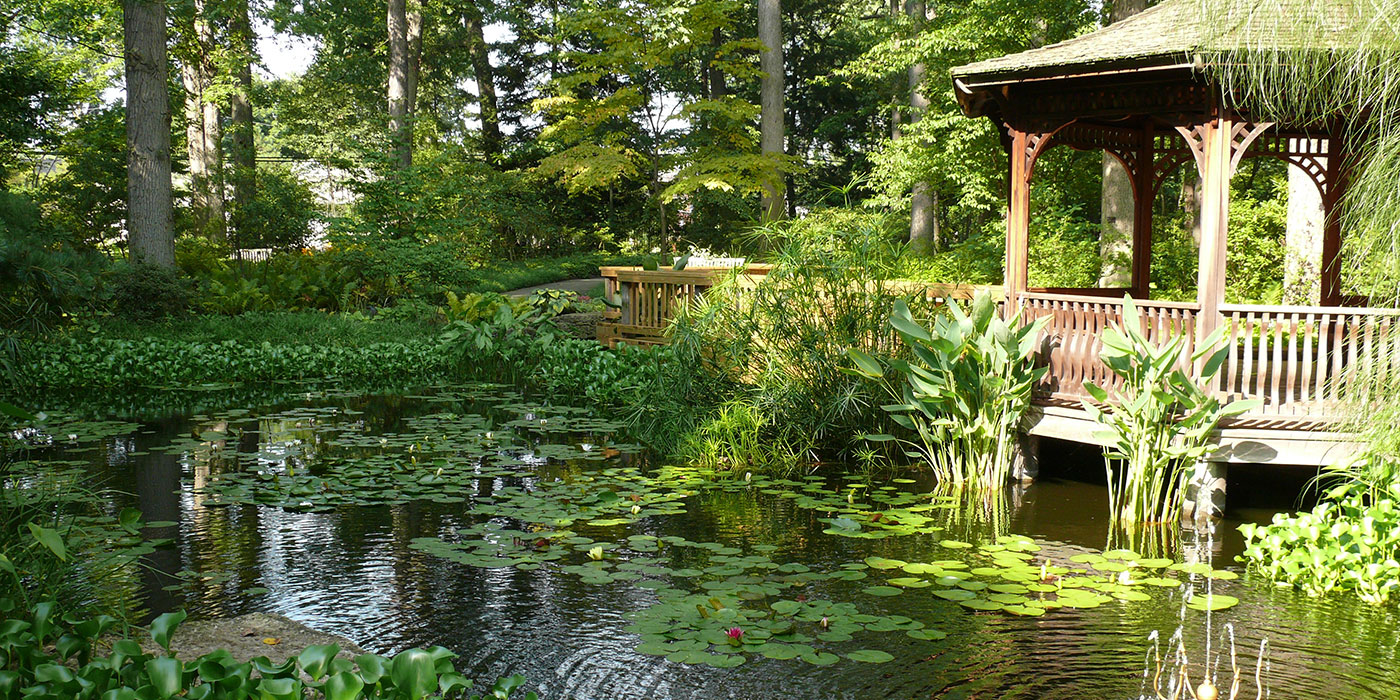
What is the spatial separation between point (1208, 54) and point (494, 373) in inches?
371

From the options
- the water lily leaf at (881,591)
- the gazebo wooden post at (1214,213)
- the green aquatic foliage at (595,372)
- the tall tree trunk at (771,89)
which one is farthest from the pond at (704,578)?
the tall tree trunk at (771,89)

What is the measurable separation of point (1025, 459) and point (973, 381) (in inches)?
49.6

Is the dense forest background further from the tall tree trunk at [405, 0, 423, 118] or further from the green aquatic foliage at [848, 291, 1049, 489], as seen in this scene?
the green aquatic foliage at [848, 291, 1049, 489]

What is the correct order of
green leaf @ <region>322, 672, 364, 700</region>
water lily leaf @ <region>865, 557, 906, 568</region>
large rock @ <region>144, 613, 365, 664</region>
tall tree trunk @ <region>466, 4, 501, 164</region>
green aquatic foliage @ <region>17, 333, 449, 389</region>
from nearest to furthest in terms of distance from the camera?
green leaf @ <region>322, 672, 364, 700</region> → large rock @ <region>144, 613, 365, 664</region> → water lily leaf @ <region>865, 557, 906, 568</region> → green aquatic foliage @ <region>17, 333, 449, 389</region> → tall tree trunk @ <region>466, 4, 501, 164</region>

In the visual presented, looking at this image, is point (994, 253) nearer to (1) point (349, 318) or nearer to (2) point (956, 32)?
(2) point (956, 32)

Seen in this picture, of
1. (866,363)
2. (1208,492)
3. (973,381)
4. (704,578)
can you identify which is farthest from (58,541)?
(1208,492)

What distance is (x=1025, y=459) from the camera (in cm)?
785

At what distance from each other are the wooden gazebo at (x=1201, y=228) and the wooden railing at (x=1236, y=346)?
0.5 inches

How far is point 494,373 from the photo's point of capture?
1341 centimetres

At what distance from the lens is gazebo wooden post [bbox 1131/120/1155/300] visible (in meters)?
9.63

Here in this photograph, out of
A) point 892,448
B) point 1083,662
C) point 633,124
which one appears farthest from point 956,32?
point 1083,662

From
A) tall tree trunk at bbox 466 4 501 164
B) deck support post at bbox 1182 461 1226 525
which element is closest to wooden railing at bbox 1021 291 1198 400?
deck support post at bbox 1182 461 1226 525

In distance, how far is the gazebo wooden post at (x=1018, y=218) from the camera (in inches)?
316

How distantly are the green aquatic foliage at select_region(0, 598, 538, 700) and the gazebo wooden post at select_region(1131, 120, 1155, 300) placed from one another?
8.26m
